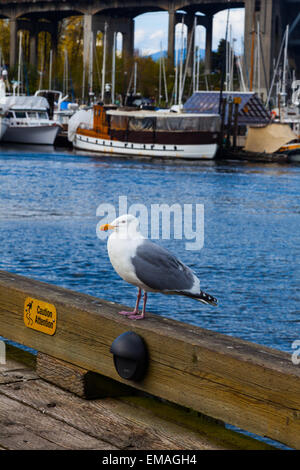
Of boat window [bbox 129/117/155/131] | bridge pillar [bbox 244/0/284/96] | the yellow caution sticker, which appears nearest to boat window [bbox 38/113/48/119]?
boat window [bbox 129/117/155/131]

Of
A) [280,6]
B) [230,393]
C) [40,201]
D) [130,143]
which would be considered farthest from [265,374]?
[280,6]

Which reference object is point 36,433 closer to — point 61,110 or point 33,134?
point 33,134

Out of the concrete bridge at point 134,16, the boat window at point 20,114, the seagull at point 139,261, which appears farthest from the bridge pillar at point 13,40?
the seagull at point 139,261

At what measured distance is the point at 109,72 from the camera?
79.0 metres

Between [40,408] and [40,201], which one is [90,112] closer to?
[40,201]

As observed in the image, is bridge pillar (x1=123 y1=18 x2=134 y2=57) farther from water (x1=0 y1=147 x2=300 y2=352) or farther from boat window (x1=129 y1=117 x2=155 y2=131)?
water (x1=0 y1=147 x2=300 y2=352)

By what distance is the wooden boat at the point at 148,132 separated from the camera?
45.2 metres

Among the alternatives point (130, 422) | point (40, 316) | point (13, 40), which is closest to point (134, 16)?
point (13, 40)

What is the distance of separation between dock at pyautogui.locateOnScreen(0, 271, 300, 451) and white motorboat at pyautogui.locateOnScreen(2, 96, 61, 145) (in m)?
47.1

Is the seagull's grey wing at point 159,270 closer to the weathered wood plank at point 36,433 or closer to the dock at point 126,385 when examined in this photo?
the dock at point 126,385

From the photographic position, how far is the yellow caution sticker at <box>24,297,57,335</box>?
4320 mm

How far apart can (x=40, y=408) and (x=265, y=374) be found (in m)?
1.33

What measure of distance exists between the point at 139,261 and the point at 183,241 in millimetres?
13824

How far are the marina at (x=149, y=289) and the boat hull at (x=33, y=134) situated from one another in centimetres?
21
